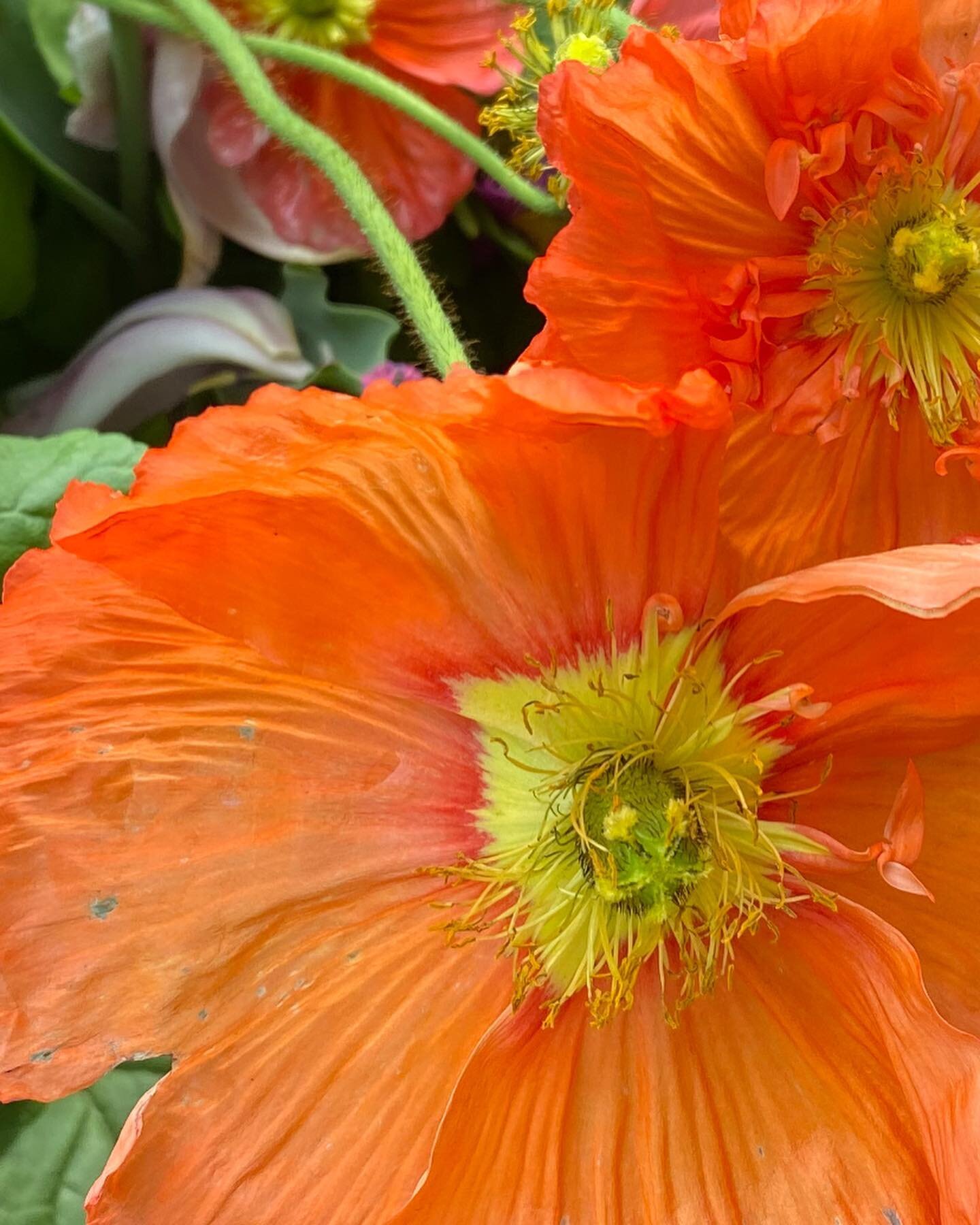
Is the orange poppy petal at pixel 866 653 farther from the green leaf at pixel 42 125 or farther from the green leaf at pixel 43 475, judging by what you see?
the green leaf at pixel 42 125

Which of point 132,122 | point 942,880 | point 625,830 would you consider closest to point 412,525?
point 625,830

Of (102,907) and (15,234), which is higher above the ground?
(15,234)

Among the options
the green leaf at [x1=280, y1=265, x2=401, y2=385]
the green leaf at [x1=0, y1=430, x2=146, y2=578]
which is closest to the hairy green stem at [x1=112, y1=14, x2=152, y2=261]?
the green leaf at [x1=280, y1=265, x2=401, y2=385]

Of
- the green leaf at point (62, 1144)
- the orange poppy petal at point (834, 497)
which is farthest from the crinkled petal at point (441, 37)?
the green leaf at point (62, 1144)

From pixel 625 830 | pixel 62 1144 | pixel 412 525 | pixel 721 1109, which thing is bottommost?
pixel 62 1144

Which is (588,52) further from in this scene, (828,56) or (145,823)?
(145,823)

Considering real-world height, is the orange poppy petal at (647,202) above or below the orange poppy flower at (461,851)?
above

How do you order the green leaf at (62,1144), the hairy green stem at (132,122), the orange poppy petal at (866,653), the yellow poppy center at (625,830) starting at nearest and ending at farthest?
the orange poppy petal at (866,653) < the yellow poppy center at (625,830) < the green leaf at (62,1144) < the hairy green stem at (132,122)
